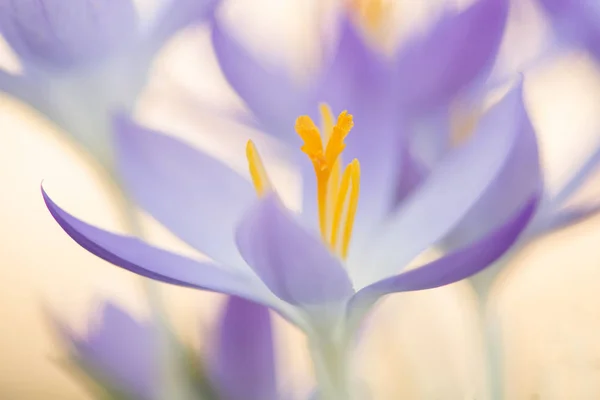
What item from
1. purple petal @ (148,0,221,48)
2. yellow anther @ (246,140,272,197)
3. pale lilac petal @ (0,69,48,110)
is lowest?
yellow anther @ (246,140,272,197)

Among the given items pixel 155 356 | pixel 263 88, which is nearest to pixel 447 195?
pixel 263 88

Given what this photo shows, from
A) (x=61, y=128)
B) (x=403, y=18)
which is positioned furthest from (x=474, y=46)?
(x=61, y=128)

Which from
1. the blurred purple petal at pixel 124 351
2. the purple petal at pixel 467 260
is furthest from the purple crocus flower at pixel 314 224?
the blurred purple petal at pixel 124 351

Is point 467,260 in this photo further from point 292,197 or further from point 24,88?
point 24,88

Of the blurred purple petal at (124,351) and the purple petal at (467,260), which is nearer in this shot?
the purple petal at (467,260)

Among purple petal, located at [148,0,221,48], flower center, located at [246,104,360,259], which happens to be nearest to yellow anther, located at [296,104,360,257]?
flower center, located at [246,104,360,259]

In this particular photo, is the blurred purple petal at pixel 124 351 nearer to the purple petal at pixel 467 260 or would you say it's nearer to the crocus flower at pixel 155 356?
the crocus flower at pixel 155 356

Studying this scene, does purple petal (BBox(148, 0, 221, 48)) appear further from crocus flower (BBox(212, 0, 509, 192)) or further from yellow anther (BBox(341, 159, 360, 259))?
yellow anther (BBox(341, 159, 360, 259))
